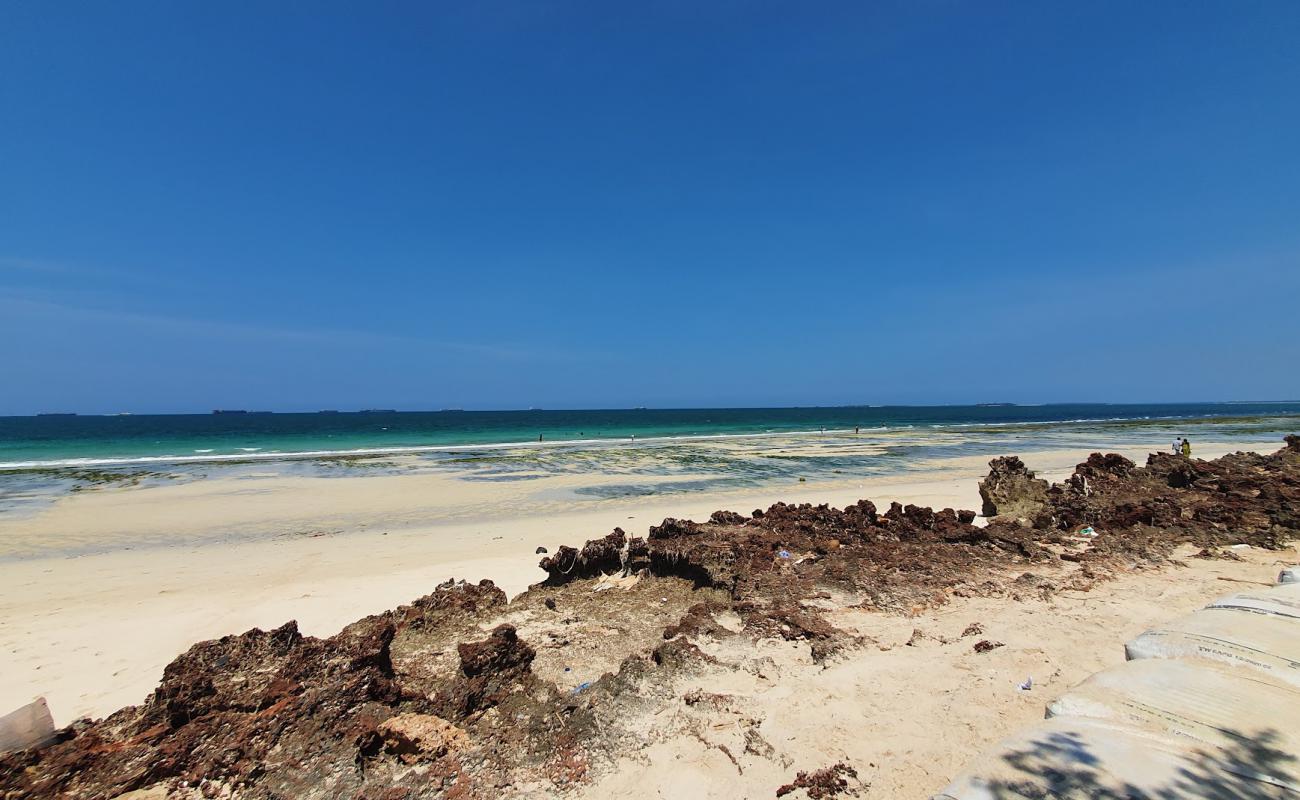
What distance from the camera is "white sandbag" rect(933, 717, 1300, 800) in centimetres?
205

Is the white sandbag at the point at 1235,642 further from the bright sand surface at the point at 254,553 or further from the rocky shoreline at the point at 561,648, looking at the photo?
the rocky shoreline at the point at 561,648

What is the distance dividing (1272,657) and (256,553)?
14358mm

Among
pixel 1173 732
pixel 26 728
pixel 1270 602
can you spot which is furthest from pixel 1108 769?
pixel 26 728

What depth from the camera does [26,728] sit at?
132 inches

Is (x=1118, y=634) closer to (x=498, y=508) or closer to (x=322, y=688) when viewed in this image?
(x=322, y=688)

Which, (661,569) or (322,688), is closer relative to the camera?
(322,688)

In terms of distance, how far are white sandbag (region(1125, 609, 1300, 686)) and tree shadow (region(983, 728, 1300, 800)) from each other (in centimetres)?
96

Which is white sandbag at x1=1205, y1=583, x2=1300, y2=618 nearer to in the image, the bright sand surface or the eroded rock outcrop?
the bright sand surface

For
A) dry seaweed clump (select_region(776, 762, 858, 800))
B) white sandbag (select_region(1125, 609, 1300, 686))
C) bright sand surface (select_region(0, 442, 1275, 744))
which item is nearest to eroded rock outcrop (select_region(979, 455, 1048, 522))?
bright sand surface (select_region(0, 442, 1275, 744))

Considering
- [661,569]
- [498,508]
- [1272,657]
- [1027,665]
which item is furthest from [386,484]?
[1272,657]

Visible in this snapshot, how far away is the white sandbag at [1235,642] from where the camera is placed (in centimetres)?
304

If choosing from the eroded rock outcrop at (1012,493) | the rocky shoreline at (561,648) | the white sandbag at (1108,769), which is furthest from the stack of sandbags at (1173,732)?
the eroded rock outcrop at (1012,493)

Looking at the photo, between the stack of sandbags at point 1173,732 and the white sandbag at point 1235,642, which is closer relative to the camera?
the stack of sandbags at point 1173,732

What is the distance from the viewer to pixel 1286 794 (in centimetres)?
200
